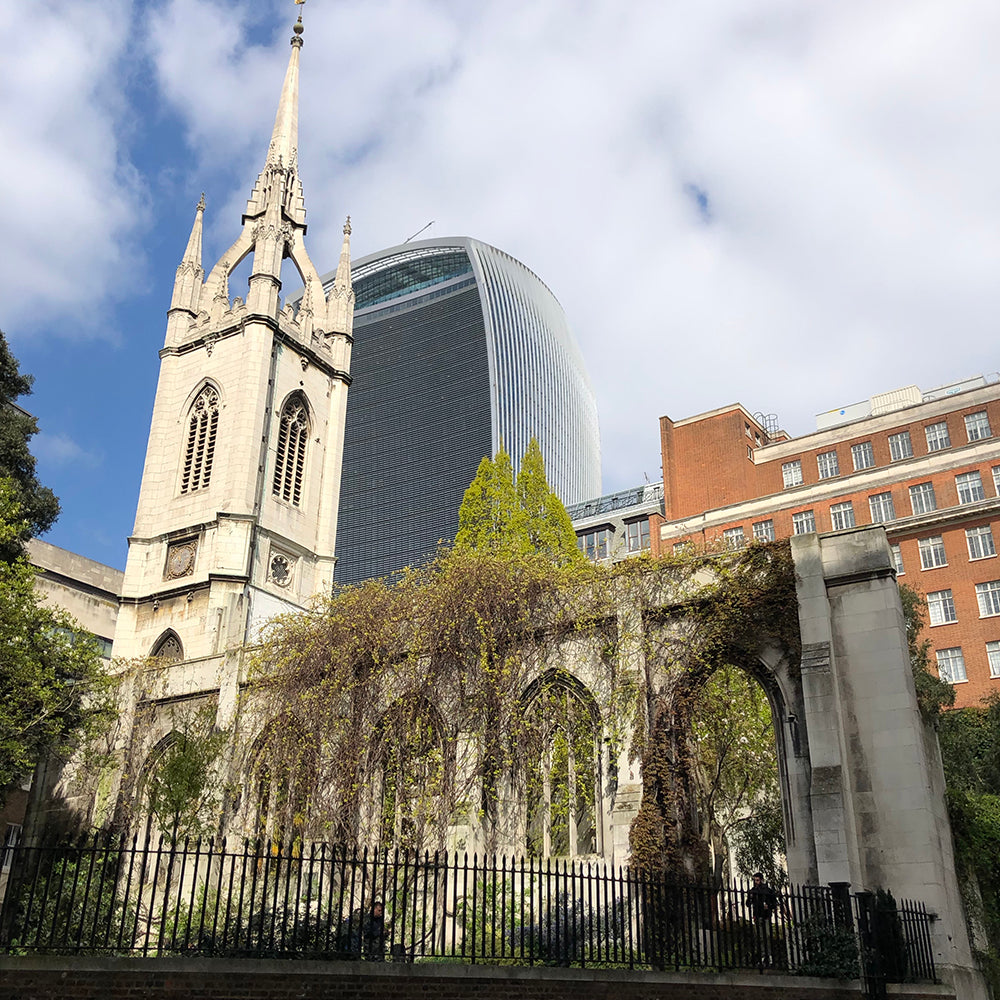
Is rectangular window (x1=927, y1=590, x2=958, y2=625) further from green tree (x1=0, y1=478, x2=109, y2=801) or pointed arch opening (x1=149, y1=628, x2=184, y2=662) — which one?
green tree (x1=0, y1=478, x2=109, y2=801)

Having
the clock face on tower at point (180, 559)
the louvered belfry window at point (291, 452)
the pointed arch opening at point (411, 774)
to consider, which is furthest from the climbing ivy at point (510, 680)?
the louvered belfry window at point (291, 452)

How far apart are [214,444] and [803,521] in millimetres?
29959

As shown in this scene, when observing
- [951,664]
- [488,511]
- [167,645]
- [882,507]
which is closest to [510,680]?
[488,511]

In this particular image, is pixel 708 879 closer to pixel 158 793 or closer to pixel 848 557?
pixel 848 557

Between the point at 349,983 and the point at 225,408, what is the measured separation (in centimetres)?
3515

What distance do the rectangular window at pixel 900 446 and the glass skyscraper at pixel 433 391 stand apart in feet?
307

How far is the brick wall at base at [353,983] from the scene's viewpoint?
1202cm

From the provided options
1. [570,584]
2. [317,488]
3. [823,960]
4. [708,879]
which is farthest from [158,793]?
[317,488]

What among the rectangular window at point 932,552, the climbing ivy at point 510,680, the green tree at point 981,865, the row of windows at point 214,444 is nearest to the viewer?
the green tree at point 981,865

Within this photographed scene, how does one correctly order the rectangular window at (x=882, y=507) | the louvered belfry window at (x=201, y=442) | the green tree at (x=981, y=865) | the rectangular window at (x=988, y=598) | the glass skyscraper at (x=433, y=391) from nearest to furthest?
the green tree at (x=981, y=865) < the louvered belfry window at (x=201, y=442) < the rectangular window at (x=988, y=598) < the rectangular window at (x=882, y=507) < the glass skyscraper at (x=433, y=391)

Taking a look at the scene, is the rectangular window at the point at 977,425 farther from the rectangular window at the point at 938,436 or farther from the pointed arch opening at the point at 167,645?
the pointed arch opening at the point at 167,645

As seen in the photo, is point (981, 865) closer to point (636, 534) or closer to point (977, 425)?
point (977, 425)

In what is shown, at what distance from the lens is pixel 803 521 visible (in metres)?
53.9

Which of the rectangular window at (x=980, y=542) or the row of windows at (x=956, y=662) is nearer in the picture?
the row of windows at (x=956, y=662)
